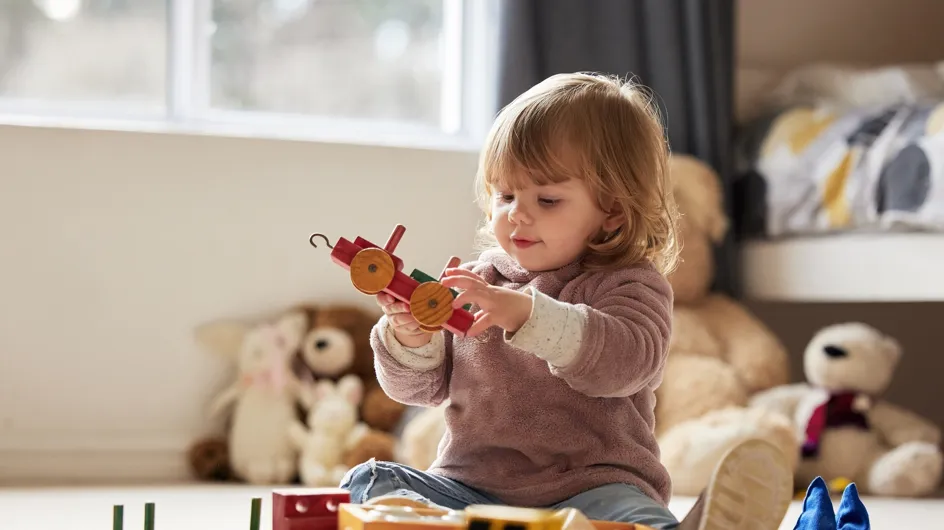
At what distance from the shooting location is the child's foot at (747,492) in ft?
3.07

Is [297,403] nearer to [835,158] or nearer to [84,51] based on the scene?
[84,51]

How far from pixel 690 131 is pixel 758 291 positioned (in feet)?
1.25

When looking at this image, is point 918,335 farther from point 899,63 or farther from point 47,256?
point 47,256

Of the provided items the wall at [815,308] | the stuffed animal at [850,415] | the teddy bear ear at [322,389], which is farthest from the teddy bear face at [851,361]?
the teddy bear ear at [322,389]

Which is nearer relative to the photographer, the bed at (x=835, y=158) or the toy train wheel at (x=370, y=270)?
the toy train wheel at (x=370, y=270)

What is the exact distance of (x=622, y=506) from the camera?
1052mm

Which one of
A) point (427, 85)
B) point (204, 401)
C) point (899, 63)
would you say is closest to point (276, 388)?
point (204, 401)

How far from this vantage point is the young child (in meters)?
1.09

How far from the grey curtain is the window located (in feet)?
0.42

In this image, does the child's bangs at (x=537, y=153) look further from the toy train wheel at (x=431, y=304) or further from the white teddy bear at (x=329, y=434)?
the white teddy bear at (x=329, y=434)

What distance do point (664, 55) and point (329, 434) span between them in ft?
3.58

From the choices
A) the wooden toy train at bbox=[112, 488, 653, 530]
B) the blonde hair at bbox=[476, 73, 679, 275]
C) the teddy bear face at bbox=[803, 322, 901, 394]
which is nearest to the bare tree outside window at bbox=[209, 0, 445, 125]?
the teddy bear face at bbox=[803, 322, 901, 394]

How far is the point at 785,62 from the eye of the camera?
2865mm

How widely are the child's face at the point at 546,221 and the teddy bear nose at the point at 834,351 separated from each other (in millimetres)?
1156
